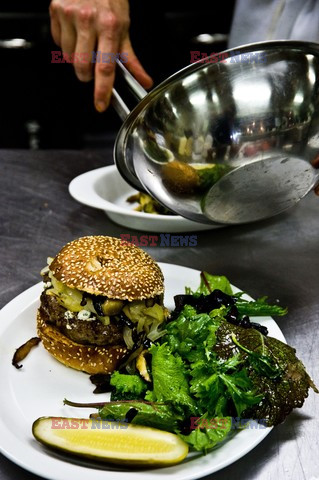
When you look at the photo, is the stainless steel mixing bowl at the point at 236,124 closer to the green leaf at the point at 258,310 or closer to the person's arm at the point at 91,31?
the green leaf at the point at 258,310

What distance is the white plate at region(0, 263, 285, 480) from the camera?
122 centimetres

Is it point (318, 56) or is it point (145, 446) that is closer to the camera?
point (145, 446)

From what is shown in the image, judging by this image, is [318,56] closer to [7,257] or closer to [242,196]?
[242,196]

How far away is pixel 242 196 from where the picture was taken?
5.32 ft

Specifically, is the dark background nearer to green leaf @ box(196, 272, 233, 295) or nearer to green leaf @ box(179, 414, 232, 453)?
green leaf @ box(196, 272, 233, 295)

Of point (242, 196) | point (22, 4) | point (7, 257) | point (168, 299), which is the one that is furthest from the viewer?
point (22, 4)

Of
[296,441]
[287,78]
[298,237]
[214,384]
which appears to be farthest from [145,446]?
[298,237]

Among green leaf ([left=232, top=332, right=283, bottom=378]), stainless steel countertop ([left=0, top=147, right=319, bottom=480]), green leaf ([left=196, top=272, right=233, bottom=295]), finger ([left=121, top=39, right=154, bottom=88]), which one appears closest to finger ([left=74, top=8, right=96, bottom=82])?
finger ([left=121, top=39, right=154, bottom=88])

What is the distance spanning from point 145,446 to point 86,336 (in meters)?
0.46

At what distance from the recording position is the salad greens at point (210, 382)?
137 centimetres

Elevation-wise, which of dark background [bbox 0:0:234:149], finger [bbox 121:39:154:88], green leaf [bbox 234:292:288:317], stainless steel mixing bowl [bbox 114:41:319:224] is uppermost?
stainless steel mixing bowl [bbox 114:41:319:224]

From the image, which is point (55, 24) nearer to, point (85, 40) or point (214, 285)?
point (85, 40)

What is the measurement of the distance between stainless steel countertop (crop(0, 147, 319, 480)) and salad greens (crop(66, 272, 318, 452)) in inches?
4.0

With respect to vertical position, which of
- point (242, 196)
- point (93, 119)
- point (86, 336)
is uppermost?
point (242, 196)
